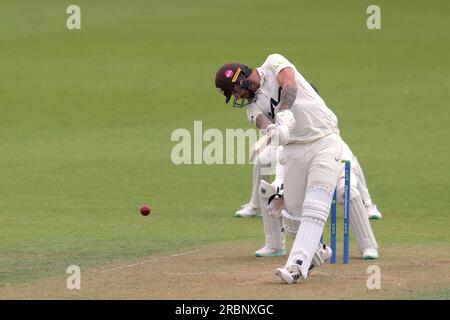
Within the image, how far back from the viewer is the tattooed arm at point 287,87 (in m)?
10.1

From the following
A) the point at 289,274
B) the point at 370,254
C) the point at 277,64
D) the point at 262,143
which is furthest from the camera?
the point at 370,254

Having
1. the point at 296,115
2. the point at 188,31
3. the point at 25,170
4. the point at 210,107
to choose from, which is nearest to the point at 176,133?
the point at 210,107

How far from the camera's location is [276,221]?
39.2 ft

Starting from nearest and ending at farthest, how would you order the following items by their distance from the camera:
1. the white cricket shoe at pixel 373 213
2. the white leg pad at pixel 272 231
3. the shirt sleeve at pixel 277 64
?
the shirt sleeve at pixel 277 64 < the white leg pad at pixel 272 231 < the white cricket shoe at pixel 373 213

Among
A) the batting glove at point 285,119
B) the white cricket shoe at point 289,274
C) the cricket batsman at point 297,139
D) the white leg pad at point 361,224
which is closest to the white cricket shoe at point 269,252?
the white leg pad at point 361,224

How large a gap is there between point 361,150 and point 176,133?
367 cm

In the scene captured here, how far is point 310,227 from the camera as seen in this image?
1016cm

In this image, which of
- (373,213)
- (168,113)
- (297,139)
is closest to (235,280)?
(297,139)

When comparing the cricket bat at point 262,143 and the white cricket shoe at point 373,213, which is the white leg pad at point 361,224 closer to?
the cricket bat at point 262,143

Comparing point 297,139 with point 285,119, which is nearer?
point 285,119

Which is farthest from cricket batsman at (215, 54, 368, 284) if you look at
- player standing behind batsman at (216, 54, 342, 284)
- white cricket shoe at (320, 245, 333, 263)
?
white cricket shoe at (320, 245, 333, 263)

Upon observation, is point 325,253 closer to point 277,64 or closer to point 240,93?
point 240,93

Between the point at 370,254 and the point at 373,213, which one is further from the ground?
the point at 370,254
